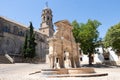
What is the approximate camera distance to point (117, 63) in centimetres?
4559

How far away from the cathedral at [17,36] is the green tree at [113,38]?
2235cm

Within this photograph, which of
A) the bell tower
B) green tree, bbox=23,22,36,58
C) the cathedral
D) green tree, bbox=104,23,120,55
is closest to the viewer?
green tree, bbox=104,23,120,55

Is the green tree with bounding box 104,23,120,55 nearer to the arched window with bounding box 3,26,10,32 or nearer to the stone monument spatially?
the stone monument

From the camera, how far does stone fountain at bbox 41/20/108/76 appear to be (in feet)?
57.1

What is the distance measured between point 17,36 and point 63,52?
35880 mm

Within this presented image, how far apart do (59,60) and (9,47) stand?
3281 cm

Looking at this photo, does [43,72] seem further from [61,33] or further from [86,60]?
[86,60]

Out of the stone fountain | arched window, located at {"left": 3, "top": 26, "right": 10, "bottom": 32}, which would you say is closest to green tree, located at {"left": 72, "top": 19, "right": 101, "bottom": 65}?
the stone fountain

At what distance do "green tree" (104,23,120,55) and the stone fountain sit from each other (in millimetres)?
14558

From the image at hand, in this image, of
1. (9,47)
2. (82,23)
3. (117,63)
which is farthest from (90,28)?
(9,47)

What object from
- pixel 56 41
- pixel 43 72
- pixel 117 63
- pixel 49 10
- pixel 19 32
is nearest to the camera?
pixel 43 72

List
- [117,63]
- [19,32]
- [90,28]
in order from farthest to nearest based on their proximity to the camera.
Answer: [19,32] → [117,63] → [90,28]

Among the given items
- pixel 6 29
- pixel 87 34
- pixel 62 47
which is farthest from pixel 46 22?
pixel 62 47

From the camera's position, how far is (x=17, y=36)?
2131 inches
